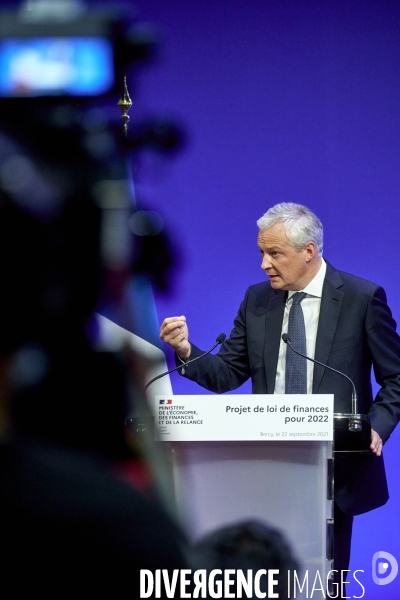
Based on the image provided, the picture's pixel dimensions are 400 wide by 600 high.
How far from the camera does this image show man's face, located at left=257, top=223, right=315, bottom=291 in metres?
2.91

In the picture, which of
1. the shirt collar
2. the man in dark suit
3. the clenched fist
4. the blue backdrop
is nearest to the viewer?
the clenched fist

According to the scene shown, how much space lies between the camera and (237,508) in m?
1.93

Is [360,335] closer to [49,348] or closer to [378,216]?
[378,216]

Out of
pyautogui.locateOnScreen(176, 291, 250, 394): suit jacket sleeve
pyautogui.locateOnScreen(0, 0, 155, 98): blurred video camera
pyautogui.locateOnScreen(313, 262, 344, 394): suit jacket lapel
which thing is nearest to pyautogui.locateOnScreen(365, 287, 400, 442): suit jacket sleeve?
pyautogui.locateOnScreen(313, 262, 344, 394): suit jacket lapel

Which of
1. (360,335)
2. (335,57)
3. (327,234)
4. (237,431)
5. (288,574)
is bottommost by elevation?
(288,574)

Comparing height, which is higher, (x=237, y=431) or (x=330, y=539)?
(x=237, y=431)

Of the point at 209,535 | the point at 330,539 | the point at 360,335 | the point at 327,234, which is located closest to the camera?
the point at 209,535

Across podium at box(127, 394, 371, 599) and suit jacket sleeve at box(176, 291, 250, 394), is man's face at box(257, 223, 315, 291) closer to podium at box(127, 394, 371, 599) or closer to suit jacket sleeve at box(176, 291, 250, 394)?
suit jacket sleeve at box(176, 291, 250, 394)

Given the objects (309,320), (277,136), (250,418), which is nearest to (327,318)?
(309,320)

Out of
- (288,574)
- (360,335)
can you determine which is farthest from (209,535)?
(360,335)

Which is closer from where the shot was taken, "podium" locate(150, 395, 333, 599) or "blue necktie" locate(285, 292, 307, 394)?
"podium" locate(150, 395, 333, 599)

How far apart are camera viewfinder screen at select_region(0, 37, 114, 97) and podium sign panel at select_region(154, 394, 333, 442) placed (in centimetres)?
145

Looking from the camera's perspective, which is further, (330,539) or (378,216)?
(378,216)

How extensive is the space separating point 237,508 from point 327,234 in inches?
80.3
